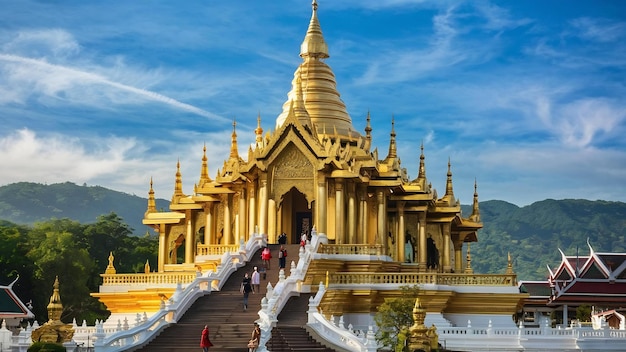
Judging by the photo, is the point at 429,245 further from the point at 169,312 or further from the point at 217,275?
the point at 169,312

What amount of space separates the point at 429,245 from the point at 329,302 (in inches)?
529

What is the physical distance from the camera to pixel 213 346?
2498 cm

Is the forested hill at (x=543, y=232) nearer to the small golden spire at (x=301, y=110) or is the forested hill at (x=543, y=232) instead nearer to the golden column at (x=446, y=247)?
the golden column at (x=446, y=247)

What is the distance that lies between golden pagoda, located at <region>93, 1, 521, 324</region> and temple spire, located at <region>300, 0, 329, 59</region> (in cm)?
4

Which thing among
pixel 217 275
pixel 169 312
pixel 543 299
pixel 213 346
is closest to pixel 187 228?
pixel 217 275

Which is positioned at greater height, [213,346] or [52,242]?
[52,242]

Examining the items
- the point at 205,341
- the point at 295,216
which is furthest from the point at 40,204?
the point at 205,341

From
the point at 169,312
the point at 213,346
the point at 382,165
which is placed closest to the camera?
the point at 213,346

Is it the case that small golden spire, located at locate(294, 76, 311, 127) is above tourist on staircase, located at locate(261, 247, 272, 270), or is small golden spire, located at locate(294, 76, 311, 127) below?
above

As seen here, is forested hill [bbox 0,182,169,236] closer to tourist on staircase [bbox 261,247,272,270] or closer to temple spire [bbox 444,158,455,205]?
temple spire [bbox 444,158,455,205]

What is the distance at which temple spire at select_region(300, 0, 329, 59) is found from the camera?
40.8m

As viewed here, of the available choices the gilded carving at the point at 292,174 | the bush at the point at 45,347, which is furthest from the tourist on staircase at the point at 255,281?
the gilded carving at the point at 292,174

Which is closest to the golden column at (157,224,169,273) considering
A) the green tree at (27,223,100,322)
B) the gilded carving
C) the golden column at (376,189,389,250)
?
the gilded carving

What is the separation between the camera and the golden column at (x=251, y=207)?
35.8m
